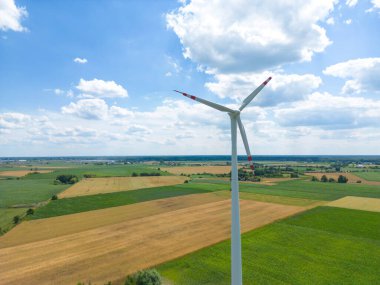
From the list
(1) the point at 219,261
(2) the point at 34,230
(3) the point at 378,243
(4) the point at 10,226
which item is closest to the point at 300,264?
(1) the point at 219,261

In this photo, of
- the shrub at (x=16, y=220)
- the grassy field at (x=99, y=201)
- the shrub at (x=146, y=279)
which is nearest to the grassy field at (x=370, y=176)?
the grassy field at (x=99, y=201)

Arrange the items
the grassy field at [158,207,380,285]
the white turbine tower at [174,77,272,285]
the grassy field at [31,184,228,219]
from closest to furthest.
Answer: the white turbine tower at [174,77,272,285] → the grassy field at [158,207,380,285] → the grassy field at [31,184,228,219]

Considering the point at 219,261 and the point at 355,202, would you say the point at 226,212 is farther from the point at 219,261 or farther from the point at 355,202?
the point at 355,202

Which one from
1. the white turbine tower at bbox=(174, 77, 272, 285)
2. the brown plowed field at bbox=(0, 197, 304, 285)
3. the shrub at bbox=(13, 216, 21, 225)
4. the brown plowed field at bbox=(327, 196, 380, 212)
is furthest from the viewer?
the brown plowed field at bbox=(327, 196, 380, 212)

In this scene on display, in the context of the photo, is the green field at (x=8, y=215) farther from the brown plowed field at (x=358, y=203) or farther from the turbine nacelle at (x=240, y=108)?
the brown plowed field at (x=358, y=203)

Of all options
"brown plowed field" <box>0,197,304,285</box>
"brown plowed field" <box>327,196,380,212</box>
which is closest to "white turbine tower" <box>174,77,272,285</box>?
"brown plowed field" <box>0,197,304,285</box>

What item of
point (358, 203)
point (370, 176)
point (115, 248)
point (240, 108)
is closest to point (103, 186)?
point (115, 248)

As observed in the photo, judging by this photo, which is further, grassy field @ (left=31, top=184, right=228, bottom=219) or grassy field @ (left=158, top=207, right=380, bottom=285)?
grassy field @ (left=31, top=184, right=228, bottom=219)

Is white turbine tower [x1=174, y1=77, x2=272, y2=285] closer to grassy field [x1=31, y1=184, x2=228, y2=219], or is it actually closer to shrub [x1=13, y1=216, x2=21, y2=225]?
shrub [x1=13, y1=216, x2=21, y2=225]
